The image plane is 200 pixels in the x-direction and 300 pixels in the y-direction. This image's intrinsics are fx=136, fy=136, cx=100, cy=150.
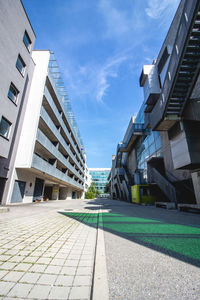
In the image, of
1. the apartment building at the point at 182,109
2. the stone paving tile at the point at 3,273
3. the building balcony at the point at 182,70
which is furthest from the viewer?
the apartment building at the point at 182,109

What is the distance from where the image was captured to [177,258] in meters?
2.46

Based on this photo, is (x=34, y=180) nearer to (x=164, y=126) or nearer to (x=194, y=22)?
(x=164, y=126)

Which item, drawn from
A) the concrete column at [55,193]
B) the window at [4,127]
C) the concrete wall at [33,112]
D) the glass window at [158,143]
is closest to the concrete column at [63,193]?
the concrete column at [55,193]

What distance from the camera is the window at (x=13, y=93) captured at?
12619 mm

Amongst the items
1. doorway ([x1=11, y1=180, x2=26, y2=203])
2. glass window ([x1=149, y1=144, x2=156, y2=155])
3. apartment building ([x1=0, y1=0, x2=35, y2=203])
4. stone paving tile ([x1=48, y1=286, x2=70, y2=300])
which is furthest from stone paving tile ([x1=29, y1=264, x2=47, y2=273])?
glass window ([x1=149, y1=144, x2=156, y2=155])

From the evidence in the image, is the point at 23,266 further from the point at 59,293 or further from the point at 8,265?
the point at 59,293

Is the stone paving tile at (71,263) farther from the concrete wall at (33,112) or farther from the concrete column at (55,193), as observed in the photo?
the concrete column at (55,193)

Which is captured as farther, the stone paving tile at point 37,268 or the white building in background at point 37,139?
the white building in background at point 37,139

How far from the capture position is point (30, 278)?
1862 millimetres

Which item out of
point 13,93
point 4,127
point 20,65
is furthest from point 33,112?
point 20,65

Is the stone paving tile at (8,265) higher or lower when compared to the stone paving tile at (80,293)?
lower

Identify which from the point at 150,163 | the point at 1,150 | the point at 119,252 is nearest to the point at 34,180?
the point at 1,150

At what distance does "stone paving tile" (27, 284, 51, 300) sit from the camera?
151cm

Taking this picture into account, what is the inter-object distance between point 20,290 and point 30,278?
275 millimetres
